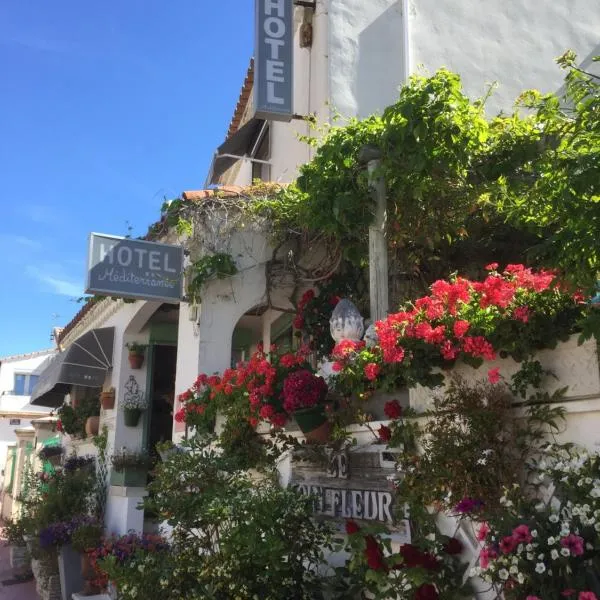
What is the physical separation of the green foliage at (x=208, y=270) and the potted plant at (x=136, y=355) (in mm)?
3188

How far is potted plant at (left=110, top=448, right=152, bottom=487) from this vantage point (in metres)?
8.98

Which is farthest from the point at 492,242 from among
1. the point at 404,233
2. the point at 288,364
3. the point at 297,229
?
the point at 288,364

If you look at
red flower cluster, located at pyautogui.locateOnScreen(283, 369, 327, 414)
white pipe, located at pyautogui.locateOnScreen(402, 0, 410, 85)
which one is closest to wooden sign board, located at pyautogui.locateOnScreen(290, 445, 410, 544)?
red flower cluster, located at pyautogui.locateOnScreen(283, 369, 327, 414)

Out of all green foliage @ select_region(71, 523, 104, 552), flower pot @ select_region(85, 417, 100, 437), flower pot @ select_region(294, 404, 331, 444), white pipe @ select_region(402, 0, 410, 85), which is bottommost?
green foliage @ select_region(71, 523, 104, 552)

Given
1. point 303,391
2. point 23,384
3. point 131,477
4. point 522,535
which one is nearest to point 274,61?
point 303,391

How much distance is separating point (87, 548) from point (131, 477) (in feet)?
3.60

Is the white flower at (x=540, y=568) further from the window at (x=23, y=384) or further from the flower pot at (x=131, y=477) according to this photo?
the window at (x=23, y=384)

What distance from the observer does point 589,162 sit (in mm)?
2508

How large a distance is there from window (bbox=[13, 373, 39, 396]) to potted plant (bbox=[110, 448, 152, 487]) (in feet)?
70.7

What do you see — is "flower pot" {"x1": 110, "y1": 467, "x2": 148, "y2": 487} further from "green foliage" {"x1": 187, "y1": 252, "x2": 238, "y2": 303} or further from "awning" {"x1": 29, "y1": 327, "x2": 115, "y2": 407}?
"green foliage" {"x1": 187, "y1": 252, "x2": 238, "y2": 303}

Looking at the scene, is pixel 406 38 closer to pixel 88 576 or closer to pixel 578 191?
pixel 578 191

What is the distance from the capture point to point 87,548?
8227 mm

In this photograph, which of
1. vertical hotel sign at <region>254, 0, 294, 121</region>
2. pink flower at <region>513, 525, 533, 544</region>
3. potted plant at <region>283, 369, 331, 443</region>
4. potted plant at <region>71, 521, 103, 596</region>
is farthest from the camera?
potted plant at <region>71, 521, 103, 596</region>

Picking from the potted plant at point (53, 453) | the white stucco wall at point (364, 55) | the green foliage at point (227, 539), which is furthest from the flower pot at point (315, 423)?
the potted plant at point (53, 453)
